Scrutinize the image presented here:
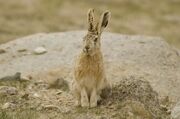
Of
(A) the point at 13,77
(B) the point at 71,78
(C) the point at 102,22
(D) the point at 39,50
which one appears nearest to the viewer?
(C) the point at 102,22

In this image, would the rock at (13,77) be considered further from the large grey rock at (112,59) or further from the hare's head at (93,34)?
the hare's head at (93,34)

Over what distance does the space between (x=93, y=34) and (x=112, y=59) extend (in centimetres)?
360

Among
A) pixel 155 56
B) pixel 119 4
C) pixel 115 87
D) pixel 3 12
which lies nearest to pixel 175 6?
Answer: pixel 119 4

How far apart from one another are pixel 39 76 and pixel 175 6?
50.6ft

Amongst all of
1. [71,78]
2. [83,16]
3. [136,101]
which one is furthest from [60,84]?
[83,16]

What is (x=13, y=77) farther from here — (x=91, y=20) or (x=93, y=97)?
(x=91, y=20)

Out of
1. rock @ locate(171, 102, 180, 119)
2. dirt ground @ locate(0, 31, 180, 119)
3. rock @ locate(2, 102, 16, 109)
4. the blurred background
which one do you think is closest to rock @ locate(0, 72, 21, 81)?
dirt ground @ locate(0, 31, 180, 119)

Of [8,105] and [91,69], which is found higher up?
[91,69]

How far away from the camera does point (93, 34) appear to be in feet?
34.4

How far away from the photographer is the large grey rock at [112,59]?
13.3 metres

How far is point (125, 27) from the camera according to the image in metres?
25.0

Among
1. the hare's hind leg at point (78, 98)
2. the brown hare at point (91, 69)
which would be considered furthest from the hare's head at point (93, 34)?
the hare's hind leg at point (78, 98)

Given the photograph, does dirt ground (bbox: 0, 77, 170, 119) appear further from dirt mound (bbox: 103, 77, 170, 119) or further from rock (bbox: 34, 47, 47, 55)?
rock (bbox: 34, 47, 47, 55)

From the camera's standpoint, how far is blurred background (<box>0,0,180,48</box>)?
2416 centimetres
